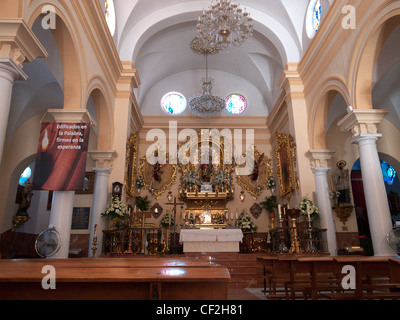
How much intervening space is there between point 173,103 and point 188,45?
3.31 metres

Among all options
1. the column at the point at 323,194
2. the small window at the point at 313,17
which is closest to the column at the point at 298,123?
the column at the point at 323,194

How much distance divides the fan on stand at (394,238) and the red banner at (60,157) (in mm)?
6861

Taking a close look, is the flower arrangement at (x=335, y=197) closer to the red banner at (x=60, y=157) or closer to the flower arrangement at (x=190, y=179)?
the flower arrangement at (x=190, y=179)

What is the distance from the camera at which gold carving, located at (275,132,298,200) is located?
11.6 metres

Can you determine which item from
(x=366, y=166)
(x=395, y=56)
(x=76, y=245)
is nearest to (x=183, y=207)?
(x=76, y=245)

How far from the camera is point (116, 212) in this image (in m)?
9.46

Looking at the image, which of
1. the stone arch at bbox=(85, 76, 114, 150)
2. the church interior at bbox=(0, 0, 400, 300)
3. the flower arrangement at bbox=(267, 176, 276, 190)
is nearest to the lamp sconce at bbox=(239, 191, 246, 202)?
the church interior at bbox=(0, 0, 400, 300)

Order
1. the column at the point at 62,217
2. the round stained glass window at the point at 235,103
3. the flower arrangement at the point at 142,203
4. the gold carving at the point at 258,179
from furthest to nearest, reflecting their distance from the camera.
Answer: the round stained glass window at the point at 235,103
the gold carving at the point at 258,179
the flower arrangement at the point at 142,203
the column at the point at 62,217

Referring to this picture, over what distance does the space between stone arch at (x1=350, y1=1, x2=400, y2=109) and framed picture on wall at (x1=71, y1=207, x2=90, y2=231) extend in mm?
10450

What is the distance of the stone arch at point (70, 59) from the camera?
7.13 metres

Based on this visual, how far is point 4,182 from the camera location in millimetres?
11492

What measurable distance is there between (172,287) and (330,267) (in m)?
3.17
